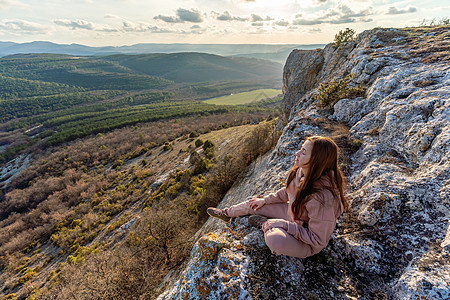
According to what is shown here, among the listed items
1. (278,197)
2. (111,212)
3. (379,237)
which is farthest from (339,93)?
(111,212)

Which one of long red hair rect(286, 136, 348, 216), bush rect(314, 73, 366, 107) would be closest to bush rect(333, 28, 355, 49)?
bush rect(314, 73, 366, 107)

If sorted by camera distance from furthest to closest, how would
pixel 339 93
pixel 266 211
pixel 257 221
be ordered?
pixel 339 93, pixel 266 211, pixel 257 221

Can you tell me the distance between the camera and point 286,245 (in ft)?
11.3

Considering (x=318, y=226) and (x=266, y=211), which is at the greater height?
(x=318, y=226)

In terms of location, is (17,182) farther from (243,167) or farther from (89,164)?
(243,167)

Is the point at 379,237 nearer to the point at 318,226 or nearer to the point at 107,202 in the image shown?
the point at 318,226

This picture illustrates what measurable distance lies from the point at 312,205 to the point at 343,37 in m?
18.1

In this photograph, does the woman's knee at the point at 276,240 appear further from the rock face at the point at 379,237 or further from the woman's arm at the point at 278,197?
the woman's arm at the point at 278,197

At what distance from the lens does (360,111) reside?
7.92 metres

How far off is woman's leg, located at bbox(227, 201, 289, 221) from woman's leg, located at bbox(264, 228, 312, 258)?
0.86 metres

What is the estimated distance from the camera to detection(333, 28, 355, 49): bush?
15.8 m

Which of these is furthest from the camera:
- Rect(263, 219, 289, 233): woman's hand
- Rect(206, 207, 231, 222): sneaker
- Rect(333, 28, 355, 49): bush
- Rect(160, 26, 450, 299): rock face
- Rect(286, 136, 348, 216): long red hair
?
Rect(333, 28, 355, 49): bush

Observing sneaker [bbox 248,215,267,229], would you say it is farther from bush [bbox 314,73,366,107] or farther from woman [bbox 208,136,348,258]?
bush [bbox 314,73,366,107]

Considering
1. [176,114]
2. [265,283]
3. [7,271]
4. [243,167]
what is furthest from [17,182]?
[265,283]
